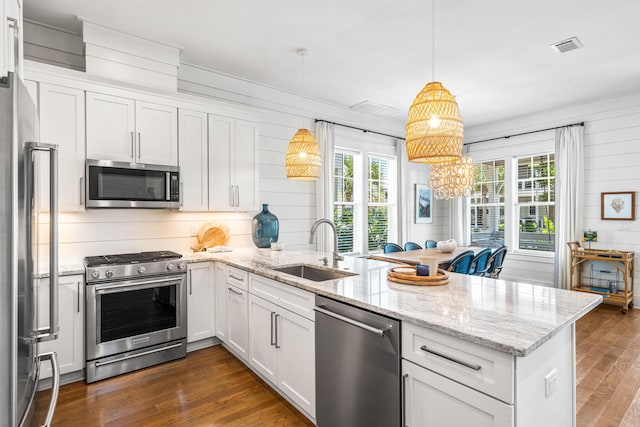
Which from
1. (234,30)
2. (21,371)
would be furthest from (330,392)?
(234,30)

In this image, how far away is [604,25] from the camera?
10.5ft

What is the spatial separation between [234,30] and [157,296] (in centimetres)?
256

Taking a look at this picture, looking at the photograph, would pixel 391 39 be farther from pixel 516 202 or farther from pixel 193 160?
pixel 516 202

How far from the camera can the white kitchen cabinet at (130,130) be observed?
Result: 3092 mm

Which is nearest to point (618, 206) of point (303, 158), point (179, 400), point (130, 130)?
point (303, 158)

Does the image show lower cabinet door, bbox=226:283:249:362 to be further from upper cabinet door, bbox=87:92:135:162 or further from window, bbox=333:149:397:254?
window, bbox=333:149:397:254

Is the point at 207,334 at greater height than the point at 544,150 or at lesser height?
lesser

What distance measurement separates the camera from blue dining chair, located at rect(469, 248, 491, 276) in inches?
166

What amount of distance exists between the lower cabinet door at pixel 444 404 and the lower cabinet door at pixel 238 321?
1.68 m

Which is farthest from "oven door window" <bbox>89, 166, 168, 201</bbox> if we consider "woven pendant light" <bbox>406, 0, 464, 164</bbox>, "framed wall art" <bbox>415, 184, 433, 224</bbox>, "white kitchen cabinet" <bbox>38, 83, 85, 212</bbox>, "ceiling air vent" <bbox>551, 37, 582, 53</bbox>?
"framed wall art" <bbox>415, 184, 433, 224</bbox>

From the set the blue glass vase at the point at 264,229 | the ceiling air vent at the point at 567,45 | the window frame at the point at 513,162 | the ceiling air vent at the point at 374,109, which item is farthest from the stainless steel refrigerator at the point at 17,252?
the window frame at the point at 513,162

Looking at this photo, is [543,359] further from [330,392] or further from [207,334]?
[207,334]

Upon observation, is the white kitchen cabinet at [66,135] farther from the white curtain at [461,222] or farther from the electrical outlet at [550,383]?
the white curtain at [461,222]

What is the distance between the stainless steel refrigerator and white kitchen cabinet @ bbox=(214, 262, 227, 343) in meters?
2.06
